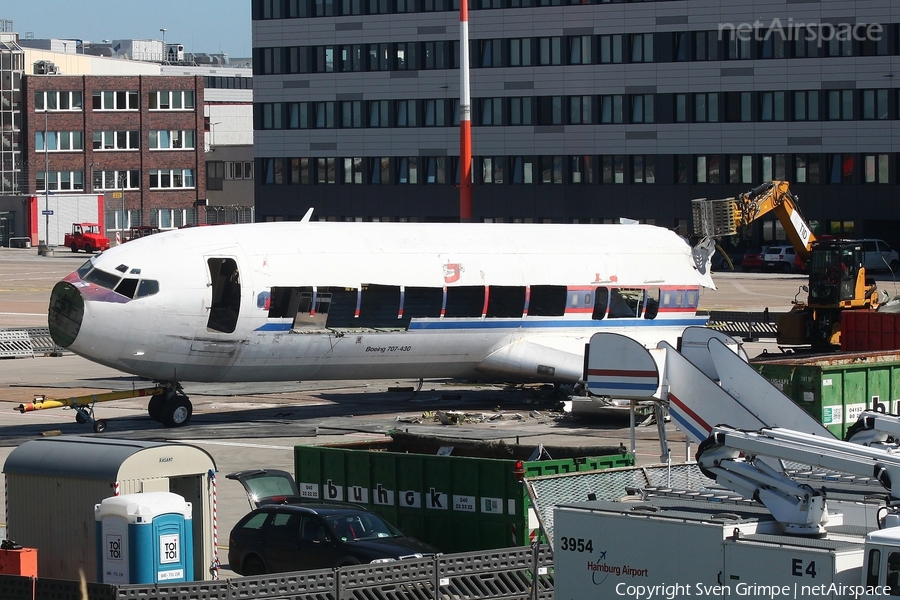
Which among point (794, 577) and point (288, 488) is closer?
point (794, 577)

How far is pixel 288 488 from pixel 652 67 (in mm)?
76150

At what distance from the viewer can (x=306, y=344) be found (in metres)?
30.5

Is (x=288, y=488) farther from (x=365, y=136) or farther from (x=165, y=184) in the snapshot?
(x=165, y=184)

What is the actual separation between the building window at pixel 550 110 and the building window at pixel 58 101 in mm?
49041

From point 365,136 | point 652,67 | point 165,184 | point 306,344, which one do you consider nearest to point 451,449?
point 306,344

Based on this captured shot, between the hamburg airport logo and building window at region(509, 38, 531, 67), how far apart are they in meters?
66.0

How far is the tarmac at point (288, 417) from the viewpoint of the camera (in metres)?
28.9

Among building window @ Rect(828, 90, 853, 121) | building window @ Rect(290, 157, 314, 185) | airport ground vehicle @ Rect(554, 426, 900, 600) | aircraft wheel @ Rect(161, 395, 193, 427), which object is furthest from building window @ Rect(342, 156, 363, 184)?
airport ground vehicle @ Rect(554, 426, 900, 600)

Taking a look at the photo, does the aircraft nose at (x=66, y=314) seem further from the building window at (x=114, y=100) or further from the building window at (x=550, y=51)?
the building window at (x=114, y=100)

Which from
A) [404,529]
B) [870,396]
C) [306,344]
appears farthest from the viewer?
[306,344]

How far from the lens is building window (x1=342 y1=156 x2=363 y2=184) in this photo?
104188 mm

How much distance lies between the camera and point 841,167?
294ft

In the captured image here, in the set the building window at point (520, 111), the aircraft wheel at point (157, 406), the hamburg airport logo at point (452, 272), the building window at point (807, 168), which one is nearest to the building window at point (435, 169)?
the building window at point (520, 111)

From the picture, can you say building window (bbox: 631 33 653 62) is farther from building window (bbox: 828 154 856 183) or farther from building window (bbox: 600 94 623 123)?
building window (bbox: 828 154 856 183)
